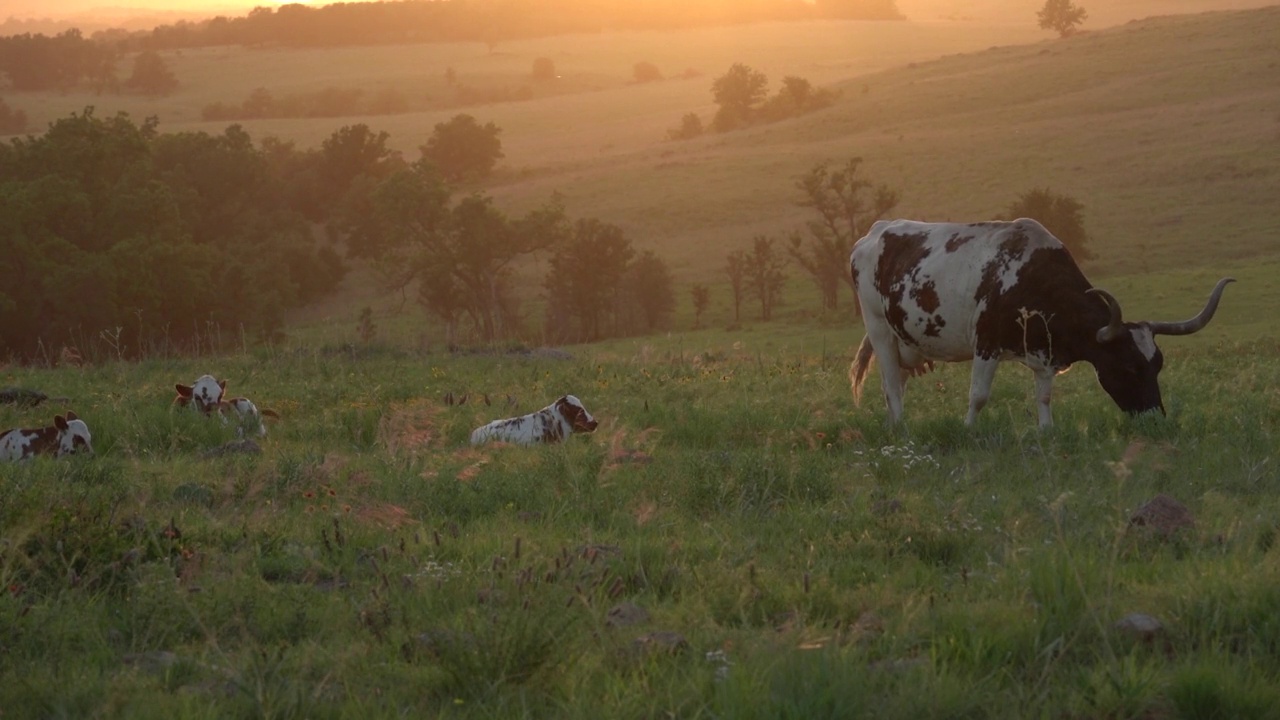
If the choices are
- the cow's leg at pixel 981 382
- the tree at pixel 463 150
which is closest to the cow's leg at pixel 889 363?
the cow's leg at pixel 981 382

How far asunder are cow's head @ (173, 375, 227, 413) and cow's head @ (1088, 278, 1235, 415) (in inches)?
307

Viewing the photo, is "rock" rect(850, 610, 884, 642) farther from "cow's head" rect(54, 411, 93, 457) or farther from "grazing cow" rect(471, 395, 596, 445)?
"cow's head" rect(54, 411, 93, 457)

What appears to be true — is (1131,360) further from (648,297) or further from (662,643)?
(648,297)

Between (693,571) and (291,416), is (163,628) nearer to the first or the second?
(693,571)

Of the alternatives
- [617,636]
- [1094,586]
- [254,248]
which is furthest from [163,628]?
[254,248]

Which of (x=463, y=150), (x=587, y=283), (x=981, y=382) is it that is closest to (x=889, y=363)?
(x=981, y=382)

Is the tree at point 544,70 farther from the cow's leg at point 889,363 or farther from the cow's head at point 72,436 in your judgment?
the cow's head at point 72,436

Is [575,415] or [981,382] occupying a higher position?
[981,382]

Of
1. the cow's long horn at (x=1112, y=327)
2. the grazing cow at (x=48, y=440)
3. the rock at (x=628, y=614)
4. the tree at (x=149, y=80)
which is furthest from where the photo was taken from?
the tree at (x=149, y=80)

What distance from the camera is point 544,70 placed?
127 m

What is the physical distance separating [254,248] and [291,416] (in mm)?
39934

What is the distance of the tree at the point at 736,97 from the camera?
8706 cm

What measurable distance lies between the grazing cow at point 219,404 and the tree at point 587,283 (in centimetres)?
3471

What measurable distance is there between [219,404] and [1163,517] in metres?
8.47
